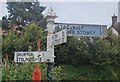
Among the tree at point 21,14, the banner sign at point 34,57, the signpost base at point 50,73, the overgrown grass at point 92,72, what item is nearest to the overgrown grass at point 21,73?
the banner sign at point 34,57

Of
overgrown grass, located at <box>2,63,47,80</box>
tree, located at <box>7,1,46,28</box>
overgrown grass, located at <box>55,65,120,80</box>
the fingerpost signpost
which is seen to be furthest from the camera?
tree, located at <box>7,1,46,28</box>

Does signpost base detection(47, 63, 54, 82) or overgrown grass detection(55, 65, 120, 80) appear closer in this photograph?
signpost base detection(47, 63, 54, 82)

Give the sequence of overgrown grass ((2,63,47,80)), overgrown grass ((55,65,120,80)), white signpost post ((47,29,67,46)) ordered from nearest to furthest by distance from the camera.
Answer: white signpost post ((47,29,67,46)), overgrown grass ((2,63,47,80)), overgrown grass ((55,65,120,80))

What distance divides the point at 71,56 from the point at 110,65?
177 cm

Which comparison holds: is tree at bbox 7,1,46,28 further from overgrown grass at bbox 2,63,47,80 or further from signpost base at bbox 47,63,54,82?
signpost base at bbox 47,63,54,82

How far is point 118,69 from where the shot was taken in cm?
1408

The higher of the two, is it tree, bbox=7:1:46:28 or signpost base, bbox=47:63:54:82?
tree, bbox=7:1:46:28

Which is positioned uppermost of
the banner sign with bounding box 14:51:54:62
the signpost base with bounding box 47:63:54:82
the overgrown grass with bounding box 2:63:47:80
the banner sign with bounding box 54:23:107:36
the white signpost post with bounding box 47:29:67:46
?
the banner sign with bounding box 54:23:107:36

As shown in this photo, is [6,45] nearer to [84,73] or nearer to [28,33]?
[28,33]

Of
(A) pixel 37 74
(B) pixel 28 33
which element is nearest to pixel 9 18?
(B) pixel 28 33

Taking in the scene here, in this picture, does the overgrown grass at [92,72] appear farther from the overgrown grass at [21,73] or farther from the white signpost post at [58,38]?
the white signpost post at [58,38]

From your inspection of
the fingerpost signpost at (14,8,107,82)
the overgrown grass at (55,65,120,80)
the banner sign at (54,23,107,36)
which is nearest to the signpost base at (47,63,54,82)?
the fingerpost signpost at (14,8,107,82)

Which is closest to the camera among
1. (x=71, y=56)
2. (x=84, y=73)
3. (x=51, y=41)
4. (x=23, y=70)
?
(x=51, y=41)

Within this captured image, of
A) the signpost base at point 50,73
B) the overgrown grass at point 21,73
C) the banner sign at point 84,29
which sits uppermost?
the banner sign at point 84,29
